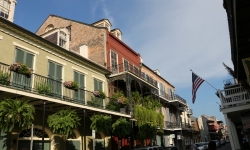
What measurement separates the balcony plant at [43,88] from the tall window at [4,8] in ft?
16.0

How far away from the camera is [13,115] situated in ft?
27.6

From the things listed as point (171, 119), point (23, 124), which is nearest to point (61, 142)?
point (23, 124)

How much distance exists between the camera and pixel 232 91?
49.1 feet

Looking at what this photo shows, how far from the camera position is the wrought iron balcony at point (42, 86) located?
9.93 meters

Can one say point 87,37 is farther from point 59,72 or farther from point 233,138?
point 233,138

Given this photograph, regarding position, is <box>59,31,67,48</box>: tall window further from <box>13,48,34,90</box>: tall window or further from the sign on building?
the sign on building

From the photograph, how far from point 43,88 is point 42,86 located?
12 centimetres

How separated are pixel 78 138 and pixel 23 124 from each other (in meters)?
5.98

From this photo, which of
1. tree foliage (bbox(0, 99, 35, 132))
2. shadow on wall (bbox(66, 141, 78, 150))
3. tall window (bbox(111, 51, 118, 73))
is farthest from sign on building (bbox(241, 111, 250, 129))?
tree foliage (bbox(0, 99, 35, 132))

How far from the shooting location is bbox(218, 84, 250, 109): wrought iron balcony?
47.2 feet

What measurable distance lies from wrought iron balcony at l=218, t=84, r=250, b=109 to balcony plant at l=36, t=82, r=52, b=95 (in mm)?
10958

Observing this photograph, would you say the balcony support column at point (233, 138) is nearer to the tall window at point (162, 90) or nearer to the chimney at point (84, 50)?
the chimney at point (84, 50)

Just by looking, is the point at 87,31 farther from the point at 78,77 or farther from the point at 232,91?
the point at 232,91

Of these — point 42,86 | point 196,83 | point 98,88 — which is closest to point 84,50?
point 98,88
